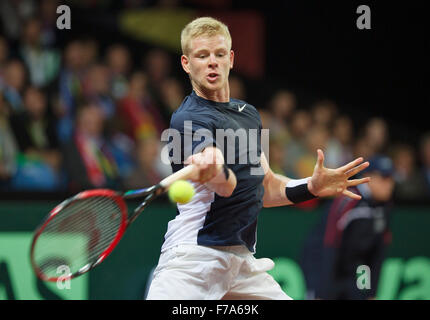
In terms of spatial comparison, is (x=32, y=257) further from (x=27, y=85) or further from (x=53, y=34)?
(x=53, y=34)

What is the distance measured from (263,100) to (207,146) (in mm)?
7183

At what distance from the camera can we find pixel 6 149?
24.3ft

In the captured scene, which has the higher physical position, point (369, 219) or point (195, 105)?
point (195, 105)

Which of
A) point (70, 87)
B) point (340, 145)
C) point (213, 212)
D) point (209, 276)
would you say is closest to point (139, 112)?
point (70, 87)

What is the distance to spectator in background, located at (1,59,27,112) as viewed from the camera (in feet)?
25.8

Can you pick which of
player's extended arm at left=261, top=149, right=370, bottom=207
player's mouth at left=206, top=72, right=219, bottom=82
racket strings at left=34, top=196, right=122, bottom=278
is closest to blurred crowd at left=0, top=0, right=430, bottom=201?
racket strings at left=34, top=196, right=122, bottom=278

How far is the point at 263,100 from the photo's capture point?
1077 centimetres

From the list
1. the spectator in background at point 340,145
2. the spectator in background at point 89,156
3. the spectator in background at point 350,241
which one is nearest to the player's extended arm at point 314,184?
the spectator in background at point 350,241

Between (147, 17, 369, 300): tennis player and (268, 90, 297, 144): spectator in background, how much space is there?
217 inches

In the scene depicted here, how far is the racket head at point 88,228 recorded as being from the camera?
3.63m

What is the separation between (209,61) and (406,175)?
6585mm

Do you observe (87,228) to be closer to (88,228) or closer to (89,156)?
(88,228)

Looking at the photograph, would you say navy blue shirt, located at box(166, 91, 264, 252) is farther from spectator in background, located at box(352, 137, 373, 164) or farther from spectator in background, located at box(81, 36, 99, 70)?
spectator in background, located at box(352, 137, 373, 164)
